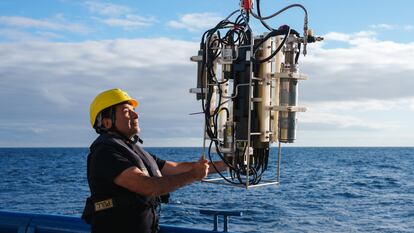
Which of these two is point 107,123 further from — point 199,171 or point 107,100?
point 199,171

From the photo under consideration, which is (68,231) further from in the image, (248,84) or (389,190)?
(389,190)

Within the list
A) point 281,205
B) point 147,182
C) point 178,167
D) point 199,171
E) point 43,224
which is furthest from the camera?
point 281,205

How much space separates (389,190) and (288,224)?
13.9 metres

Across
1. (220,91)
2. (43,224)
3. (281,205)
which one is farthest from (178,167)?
(281,205)

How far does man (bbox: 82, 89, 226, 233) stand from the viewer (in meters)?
3.44

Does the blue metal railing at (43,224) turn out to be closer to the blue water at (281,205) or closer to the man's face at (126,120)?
the man's face at (126,120)

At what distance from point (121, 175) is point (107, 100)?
1.69 ft

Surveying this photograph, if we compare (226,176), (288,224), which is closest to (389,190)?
(288,224)

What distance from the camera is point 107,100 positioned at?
369 cm

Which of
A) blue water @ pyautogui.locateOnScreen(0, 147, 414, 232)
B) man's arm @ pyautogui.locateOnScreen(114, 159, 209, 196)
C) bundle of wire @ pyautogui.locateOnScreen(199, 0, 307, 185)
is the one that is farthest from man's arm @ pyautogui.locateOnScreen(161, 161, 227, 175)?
blue water @ pyautogui.locateOnScreen(0, 147, 414, 232)

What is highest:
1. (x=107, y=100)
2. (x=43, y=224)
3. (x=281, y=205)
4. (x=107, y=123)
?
(x=107, y=100)

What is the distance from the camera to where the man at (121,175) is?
11.3ft

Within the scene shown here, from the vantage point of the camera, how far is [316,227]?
1593 centimetres

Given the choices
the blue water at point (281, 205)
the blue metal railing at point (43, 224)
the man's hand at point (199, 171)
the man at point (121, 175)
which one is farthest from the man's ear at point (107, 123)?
the blue water at point (281, 205)
